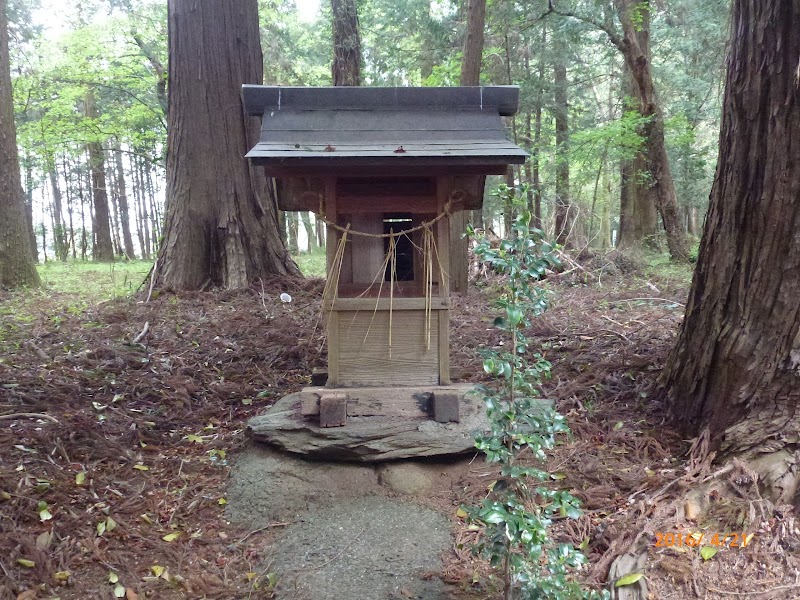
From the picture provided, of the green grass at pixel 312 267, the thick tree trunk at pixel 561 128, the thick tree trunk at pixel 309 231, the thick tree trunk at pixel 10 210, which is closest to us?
the thick tree trunk at pixel 10 210

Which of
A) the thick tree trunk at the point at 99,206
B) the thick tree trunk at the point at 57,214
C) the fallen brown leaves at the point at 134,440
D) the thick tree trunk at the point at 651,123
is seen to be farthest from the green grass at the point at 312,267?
the thick tree trunk at the point at 57,214

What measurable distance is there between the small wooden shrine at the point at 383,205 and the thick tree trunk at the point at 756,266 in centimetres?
132

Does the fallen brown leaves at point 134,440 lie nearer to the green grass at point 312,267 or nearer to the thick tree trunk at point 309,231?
the green grass at point 312,267

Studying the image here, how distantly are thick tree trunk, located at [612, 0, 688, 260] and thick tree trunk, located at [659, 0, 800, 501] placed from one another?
7689mm

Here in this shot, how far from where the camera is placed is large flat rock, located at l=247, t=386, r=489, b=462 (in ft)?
11.2

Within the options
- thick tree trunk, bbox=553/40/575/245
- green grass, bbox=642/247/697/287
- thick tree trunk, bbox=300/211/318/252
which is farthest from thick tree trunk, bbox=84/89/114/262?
green grass, bbox=642/247/697/287

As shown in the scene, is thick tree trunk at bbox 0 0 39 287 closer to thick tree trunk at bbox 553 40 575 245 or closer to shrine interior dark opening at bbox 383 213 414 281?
shrine interior dark opening at bbox 383 213 414 281

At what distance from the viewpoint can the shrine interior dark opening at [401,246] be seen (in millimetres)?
3738

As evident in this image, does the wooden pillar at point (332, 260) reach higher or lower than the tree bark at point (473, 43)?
lower

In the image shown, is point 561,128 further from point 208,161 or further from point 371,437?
point 371,437

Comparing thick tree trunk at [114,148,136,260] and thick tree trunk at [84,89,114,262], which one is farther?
thick tree trunk at [114,148,136,260]

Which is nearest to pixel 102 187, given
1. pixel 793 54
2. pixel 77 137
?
pixel 77 137
